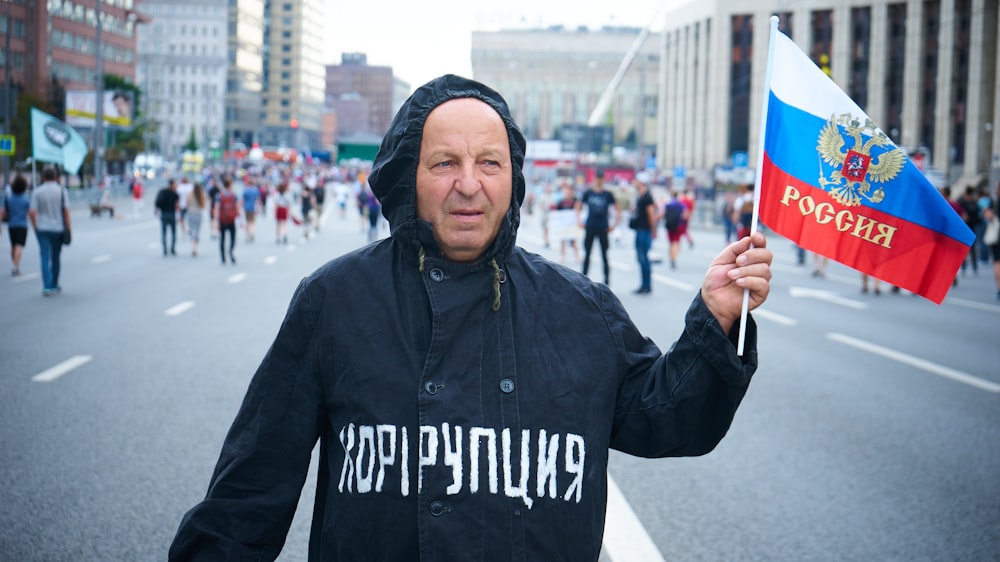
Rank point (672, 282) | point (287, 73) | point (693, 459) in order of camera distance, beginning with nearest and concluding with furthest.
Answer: point (693, 459) → point (672, 282) → point (287, 73)

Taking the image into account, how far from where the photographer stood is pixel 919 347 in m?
12.3

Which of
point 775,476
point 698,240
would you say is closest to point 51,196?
point 775,476

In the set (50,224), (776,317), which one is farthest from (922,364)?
(50,224)

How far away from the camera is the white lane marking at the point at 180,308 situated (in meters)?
14.5

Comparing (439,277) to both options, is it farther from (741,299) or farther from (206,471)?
(206,471)

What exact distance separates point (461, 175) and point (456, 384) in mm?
509

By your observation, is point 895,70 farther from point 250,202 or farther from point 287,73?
point 287,73

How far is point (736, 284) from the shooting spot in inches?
105

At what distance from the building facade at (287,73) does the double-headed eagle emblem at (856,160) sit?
17718cm

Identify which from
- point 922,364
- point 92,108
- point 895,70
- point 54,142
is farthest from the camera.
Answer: point 895,70

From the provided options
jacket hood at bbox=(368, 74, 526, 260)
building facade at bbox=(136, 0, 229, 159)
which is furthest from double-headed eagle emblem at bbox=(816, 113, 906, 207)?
building facade at bbox=(136, 0, 229, 159)

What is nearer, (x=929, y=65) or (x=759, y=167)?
(x=759, y=167)

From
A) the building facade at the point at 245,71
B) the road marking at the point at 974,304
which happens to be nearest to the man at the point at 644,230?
the road marking at the point at 974,304

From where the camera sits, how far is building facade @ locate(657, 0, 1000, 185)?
217ft
